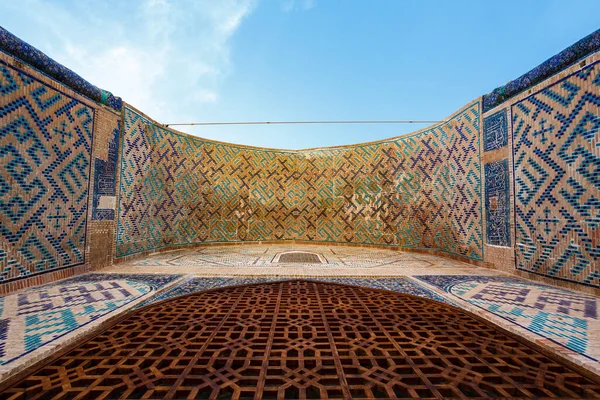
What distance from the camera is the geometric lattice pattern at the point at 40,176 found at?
2.14 meters

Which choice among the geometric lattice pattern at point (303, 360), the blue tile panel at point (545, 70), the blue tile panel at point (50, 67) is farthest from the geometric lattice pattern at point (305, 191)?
the geometric lattice pattern at point (303, 360)

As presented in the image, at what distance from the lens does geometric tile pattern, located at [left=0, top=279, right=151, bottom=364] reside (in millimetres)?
1310

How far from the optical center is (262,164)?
5996mm

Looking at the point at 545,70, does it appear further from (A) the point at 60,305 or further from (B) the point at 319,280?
(A) the point at 60,305

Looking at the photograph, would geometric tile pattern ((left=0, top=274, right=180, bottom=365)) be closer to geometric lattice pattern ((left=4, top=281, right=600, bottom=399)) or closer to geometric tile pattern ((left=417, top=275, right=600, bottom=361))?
geometric lattice pattern ((left=4, top=281, right=600, bottom=399))

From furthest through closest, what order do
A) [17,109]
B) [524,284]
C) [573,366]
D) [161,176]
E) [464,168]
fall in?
[161,176] < [464,168] < [524,284] < [17,109] < [573,366]

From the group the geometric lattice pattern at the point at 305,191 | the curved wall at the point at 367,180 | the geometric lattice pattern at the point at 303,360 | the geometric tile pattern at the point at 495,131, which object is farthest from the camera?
the geometric lattice pattern at the point at 305,191

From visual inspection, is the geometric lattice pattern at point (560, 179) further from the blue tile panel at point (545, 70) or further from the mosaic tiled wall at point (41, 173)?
the mosaic tiled wall at point (41, 173)

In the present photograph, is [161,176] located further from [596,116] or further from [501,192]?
[596,116]

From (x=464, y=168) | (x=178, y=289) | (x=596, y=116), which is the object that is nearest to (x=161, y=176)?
(x=178, y=289)

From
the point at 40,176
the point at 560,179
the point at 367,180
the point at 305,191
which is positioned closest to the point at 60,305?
the point at 40,176

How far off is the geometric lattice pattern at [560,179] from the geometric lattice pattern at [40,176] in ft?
15.0

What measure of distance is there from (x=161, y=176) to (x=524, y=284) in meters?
4.83

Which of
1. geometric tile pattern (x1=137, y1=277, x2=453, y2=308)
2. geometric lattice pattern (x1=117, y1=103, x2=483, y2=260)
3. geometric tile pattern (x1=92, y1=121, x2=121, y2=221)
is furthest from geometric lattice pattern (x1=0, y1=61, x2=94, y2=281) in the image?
geometric tile pattern (x1=137, y1=277, x2=453, y2=308)
